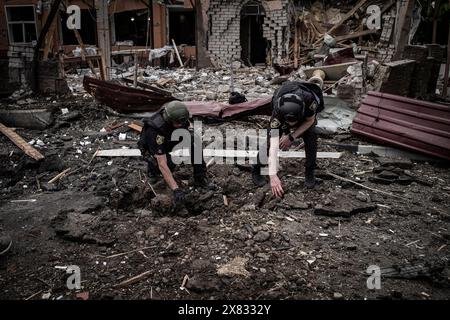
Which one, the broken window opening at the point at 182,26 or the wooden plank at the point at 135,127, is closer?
the wooden plank at the point at 135,127

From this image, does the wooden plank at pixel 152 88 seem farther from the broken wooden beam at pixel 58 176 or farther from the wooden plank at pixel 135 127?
the broken wooden beam at pixel 58 176

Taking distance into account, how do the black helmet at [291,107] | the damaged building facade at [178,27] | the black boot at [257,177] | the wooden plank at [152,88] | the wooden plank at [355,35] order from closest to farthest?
the black helmet at [291,107] < the black boot at [257,177] < the wooden plank at [152,88] < the wooden plank at [355,35] < the damaged building facade at [178,27]

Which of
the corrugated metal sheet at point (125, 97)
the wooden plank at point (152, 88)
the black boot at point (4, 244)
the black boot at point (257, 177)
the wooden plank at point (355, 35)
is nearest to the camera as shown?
the black boot at point (4, 244)

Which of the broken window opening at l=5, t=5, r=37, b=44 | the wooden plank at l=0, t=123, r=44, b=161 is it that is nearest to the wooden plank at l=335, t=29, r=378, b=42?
the wooden plank at l=0, t=123, r=44, b=161

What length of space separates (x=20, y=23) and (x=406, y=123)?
16773 mm

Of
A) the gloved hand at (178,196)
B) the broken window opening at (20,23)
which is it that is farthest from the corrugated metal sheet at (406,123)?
the broken window opening at (20,23)

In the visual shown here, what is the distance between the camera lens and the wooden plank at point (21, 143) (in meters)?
5.51

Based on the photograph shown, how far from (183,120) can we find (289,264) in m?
2.05

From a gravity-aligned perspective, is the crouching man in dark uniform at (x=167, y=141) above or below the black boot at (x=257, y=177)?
above

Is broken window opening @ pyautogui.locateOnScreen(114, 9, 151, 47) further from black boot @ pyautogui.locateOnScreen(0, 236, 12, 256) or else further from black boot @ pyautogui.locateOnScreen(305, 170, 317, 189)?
black boot @ pyautogui.locateOnScreen(0, 236, 12, 256)

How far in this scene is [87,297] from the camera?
2.80 meters

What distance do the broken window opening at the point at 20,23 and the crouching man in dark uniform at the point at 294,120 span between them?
15817mm
